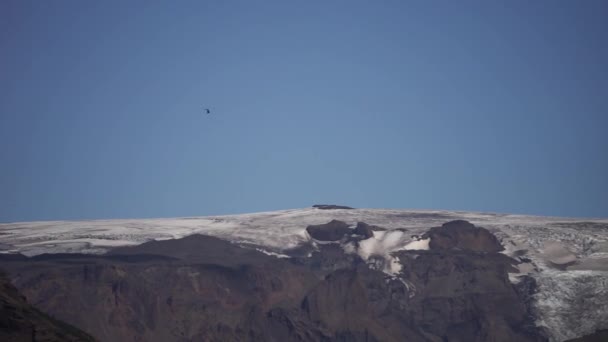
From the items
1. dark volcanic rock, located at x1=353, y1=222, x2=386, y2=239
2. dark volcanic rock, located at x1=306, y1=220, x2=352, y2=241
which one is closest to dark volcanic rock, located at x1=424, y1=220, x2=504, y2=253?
dark volcanic rock, located at x1=353, y1=222, x2=386, y2=239

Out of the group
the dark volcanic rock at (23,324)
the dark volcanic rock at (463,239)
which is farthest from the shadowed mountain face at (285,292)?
the dark volcanic rock at (23,324)

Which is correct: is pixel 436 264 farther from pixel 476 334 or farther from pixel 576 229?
pixel 576 229

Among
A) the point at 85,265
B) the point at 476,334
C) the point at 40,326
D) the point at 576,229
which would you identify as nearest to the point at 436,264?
the point at 476,334

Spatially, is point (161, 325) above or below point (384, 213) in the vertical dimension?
below

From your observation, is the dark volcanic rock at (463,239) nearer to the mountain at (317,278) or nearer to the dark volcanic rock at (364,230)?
the mountain at (317,278)

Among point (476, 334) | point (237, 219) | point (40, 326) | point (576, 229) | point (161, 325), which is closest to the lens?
point (40, 326)

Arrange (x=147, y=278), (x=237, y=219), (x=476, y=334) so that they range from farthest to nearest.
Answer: (x=237, y=219) < (x=476, y=334) < (x=147, y=278)

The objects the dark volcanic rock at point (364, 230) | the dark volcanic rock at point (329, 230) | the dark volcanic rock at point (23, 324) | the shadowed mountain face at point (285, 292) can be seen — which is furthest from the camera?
the dark volcanic rock at point (329, 230)
